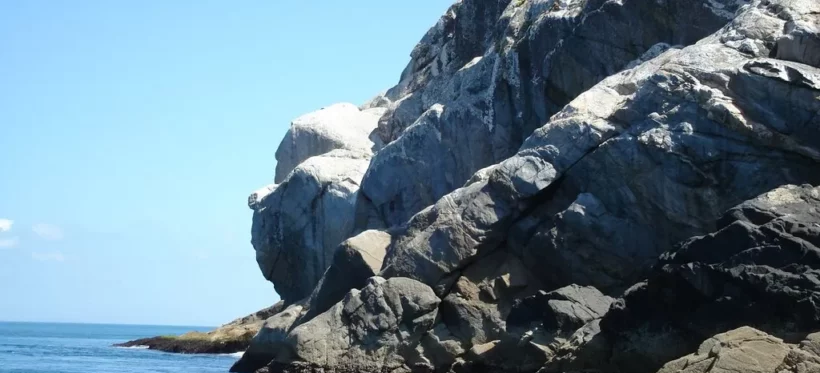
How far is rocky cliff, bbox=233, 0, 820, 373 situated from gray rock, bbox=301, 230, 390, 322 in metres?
0.07

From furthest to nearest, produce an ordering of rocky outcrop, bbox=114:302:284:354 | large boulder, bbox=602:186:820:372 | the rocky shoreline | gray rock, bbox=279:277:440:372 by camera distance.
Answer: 1. rocky outcrop, bbox=114:302:284:354
2. gray rock, bbox=279:277:440:372
3. the rocky shoreline
4. large boulder, bbox=602:186:820:372

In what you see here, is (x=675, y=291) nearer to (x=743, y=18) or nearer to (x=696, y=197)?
(x=696, y=197)

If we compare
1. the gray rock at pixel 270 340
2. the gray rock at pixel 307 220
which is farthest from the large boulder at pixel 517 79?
the gray rock at pixel 270 340

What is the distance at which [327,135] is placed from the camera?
57.9 m

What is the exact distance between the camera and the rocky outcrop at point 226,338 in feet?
198

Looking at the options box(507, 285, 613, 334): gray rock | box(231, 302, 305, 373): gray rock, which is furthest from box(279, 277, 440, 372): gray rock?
box(231, 302, 305, 373): gray rock

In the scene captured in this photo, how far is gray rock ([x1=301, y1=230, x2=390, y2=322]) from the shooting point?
38.3 metres

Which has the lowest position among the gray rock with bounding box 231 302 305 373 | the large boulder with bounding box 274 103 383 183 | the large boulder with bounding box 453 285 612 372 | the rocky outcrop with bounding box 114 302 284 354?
the large boulder with bounding box 453 285 612 372

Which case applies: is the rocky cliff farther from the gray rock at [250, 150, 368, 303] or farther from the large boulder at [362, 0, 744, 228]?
the gray rock at [250, 150, 368, 303]

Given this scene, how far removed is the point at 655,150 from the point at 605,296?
4.45m

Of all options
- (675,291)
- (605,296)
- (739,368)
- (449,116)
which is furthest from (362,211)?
(739,368)

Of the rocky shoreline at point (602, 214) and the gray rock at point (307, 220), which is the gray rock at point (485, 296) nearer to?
the rocky shoreline at point (602, 214)

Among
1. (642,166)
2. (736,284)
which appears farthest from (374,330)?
(736,284)

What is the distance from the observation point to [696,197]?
1259 inches
